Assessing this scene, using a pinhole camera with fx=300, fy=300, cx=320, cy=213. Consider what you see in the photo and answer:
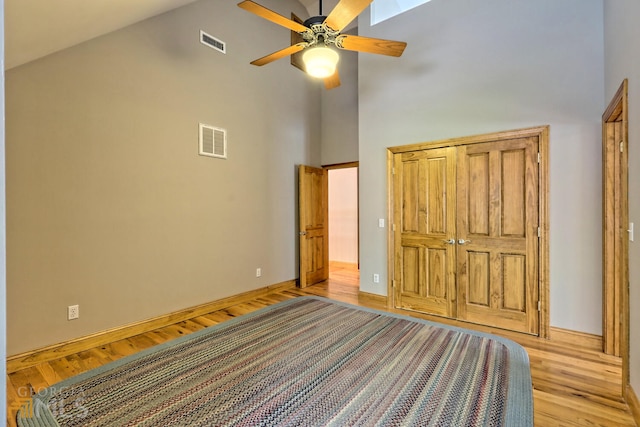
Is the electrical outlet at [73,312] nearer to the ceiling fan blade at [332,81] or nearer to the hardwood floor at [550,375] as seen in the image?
the hardwood floor at [550,375]

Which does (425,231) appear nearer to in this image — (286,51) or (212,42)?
(286,51)

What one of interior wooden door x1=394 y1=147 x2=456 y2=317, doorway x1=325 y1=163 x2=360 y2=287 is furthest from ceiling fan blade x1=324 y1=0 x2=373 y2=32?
doorway x1=325 y1=163 x2=360 y2=287

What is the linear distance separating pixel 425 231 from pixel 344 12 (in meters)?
2.47

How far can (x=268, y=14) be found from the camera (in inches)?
86.9

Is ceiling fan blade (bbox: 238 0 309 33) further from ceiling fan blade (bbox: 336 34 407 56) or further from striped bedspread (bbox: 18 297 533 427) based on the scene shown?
striped bedspread (bbox: 18 297 533 427)

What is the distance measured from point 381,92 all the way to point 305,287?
3125 millimetres

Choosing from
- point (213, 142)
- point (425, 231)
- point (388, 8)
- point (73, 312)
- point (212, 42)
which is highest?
point (388, 8)

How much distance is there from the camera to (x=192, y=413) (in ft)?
5.86

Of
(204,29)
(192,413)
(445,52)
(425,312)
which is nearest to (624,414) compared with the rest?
(425,312)

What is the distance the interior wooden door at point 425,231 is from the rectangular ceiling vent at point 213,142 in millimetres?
2225

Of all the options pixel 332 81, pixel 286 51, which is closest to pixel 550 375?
pixel 332 81

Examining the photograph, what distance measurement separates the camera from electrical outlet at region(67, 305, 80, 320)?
8.71ft

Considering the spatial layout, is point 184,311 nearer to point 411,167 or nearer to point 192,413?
point 192,413

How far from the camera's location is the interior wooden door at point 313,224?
4.87m
